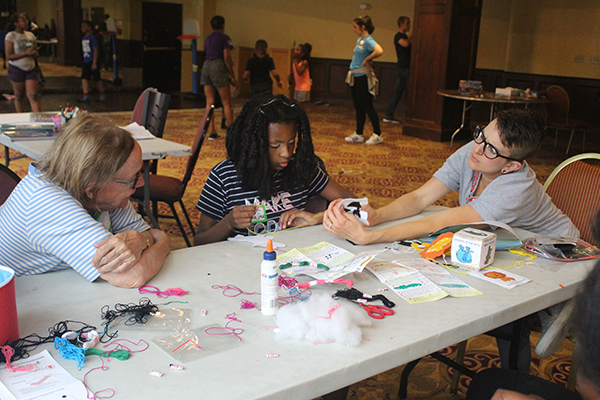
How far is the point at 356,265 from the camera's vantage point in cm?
168

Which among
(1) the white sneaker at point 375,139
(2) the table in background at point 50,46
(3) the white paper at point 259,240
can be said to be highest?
(2) the table in background at point 50,46

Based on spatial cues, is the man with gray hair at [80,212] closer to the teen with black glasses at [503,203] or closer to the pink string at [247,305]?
the pink string at [247,305]

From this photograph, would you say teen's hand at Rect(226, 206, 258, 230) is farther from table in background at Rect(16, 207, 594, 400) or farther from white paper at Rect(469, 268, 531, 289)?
white paper at Rect(469, 268, 531, 289)

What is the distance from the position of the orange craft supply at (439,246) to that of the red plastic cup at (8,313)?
1.28 m

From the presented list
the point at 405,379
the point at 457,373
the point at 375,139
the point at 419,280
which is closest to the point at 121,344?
the point at 419,280

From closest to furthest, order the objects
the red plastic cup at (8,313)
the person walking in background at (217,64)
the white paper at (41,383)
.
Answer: the white paper at (41,383) < the red plastic cup at (8,313) < the person walking in background at (217,64)

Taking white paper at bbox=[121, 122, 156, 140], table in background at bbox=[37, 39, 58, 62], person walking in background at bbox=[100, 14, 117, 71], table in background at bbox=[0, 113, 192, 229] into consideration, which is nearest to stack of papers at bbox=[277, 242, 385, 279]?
table in background at bbox=[0, 113, 192, 229]

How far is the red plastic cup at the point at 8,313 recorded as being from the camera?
1160 millimetres

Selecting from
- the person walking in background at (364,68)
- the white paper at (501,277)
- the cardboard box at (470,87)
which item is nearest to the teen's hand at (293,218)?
the white paper at (501,277)

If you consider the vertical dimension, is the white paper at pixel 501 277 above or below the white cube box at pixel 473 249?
below

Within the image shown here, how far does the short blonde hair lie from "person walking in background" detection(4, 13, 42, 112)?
6.36 meters

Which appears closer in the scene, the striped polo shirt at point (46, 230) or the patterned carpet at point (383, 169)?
the striped polo shirt at point (46, 230)

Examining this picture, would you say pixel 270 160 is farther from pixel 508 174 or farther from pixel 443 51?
pixel 443 51

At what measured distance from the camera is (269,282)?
4.57 feet
